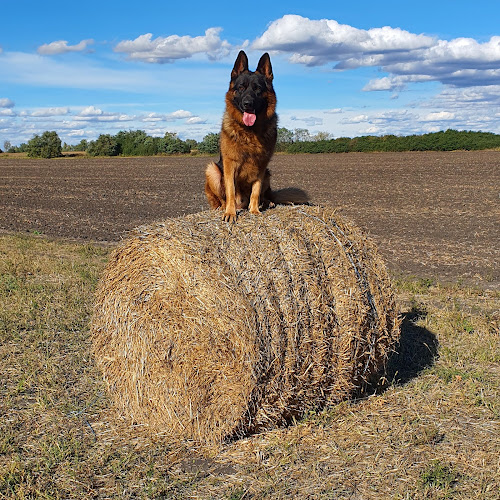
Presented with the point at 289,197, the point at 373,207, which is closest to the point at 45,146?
the point at 373,207

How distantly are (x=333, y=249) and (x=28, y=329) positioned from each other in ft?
12.6

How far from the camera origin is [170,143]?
64.6 m

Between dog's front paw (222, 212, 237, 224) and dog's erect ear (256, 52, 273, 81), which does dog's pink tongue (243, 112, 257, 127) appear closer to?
dog's erect ear (256, 52, 273, 81)

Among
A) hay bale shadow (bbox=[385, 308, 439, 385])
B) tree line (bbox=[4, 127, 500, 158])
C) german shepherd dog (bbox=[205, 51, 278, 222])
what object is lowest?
hay bale shadow (bbox=[385, 308, 439, 385])

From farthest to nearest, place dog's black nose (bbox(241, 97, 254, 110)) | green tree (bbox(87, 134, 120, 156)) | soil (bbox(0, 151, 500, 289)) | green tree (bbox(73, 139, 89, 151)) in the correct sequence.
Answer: green tree (bbox(73, 139, 89, 151)) < green tree (bbox(87, 134, 120, 156)) < soil (bbox(0, 151, 500, 289)) < dog's black nose (bbox(241, 97, 254, 110))

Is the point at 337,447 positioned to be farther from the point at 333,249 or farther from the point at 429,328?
the point at 429,328

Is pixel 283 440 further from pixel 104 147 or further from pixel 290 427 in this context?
pixel 104 147

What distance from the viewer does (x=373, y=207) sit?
57.1ft

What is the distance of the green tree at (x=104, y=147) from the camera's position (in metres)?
67.0

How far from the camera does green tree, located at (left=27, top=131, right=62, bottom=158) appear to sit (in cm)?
6719

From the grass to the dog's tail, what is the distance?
1.95 m

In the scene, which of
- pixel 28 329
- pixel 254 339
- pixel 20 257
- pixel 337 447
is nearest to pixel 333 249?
pixel 254 339

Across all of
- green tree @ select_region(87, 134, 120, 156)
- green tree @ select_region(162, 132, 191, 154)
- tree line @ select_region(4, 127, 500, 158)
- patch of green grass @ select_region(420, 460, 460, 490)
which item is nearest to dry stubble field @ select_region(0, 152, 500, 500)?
patch of green grass @ select_region(420, 460, 460, 490)

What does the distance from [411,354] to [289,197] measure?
2.14m
